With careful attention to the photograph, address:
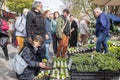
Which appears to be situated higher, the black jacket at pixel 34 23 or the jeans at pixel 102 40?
the black jacket at pixel 34 23

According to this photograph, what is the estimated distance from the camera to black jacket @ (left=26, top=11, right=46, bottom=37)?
1038cm

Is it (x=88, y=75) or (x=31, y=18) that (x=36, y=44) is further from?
(x=31, y=18)

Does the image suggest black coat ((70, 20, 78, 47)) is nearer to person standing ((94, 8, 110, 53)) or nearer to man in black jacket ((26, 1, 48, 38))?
person standing ((94, 8, 110, 53))

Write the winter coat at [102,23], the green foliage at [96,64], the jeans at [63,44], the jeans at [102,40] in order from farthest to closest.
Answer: the jeans at [63,44] < the jeans at [102,40] < the winter coat at [102,23] < the green foliage at [96,64]

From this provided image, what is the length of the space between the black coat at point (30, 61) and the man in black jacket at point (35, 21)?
3478 millimetres

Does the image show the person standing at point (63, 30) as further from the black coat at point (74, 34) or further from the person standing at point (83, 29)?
the person standing at point (83, 29)

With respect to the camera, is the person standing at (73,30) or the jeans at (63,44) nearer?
the jeans at (63,44)

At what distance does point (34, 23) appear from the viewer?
10570mm

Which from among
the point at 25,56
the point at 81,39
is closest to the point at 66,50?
the point at 81,39

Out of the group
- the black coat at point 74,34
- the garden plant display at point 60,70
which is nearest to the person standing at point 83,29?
the black coat at point 74,34

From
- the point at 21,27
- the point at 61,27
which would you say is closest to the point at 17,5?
the point at 61,27

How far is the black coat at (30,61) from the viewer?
6.61 meters

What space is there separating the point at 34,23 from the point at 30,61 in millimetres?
4022

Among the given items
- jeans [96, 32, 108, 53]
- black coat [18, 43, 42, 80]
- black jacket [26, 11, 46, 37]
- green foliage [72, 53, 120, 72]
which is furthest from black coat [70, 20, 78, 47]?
black coat [18, 43, 42, 80]
